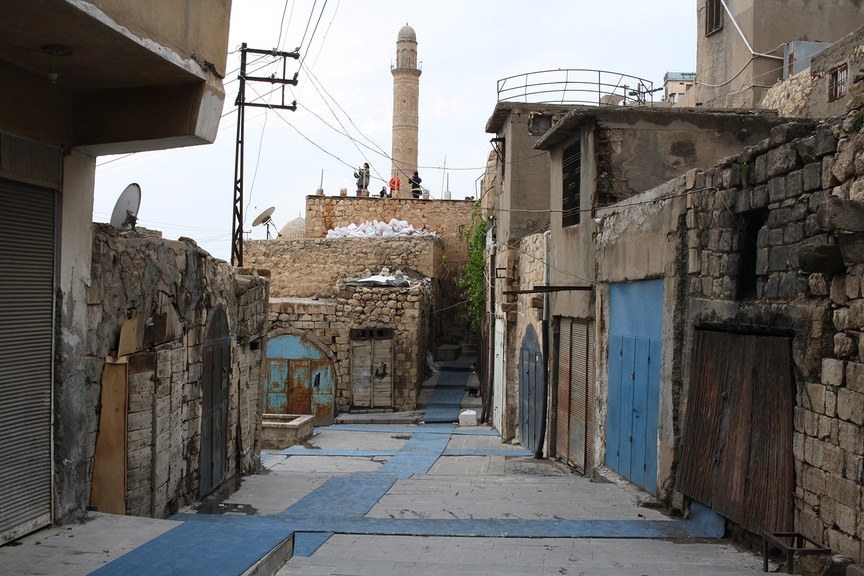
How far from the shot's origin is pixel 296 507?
24.4ft

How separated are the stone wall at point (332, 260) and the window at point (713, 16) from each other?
437 inches

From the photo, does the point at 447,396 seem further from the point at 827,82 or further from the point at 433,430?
the point at 827,82

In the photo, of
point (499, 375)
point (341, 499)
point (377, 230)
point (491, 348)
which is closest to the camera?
point (341, 499)

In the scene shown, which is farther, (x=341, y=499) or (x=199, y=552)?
(x=341, y=499)

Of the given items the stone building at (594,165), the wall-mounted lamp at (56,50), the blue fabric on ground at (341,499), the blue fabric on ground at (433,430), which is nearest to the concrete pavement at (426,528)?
the blue fabric on ground at (341,499)

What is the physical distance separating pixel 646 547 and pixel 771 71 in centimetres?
1510

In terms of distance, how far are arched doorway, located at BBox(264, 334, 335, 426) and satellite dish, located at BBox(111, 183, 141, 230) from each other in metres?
12.6

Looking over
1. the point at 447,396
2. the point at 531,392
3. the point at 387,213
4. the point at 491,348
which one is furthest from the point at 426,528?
the point at 387,213

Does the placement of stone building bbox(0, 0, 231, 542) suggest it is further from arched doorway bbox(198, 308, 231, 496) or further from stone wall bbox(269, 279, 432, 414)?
stone wall bbox(269, 279, 432, 414)

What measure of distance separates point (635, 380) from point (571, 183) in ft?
13.9

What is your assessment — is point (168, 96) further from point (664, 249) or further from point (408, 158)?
point (408, 158)

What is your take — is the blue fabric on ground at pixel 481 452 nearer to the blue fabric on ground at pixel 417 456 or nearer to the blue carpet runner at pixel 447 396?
the blue fabric on ground at pixel 417 456

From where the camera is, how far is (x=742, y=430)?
18.4ft

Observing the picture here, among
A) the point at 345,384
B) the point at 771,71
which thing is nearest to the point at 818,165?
the point at 771,71
